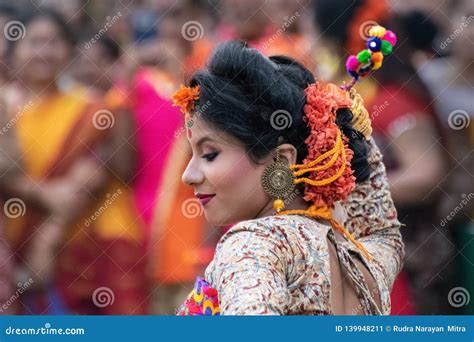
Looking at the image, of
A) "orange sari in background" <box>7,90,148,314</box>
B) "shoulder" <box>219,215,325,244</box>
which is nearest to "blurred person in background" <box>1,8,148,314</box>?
"orange sari in background" <box>7,90,148,314</box>

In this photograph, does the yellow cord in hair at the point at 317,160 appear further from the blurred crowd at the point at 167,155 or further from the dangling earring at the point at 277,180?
the blurred crowd at the point at 167,155

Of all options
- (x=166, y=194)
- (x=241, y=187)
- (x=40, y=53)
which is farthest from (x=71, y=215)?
(x=241, y=187)

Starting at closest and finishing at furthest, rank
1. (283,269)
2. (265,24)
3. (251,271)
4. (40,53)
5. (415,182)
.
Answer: (251,271), (283,269), (415,182), (265,24), (40,53)

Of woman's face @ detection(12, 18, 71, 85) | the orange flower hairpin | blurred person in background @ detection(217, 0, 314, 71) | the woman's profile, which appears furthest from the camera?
woman's face @ detection(12, 18, 71, 85)

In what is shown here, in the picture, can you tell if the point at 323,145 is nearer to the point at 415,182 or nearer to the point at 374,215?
the point at 374,215

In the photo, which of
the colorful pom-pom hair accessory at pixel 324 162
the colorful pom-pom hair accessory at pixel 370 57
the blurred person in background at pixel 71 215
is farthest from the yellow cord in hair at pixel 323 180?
the blurred person in background at pixel 71 215

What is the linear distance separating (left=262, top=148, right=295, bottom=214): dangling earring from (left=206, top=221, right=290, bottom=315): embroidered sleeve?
214 mm

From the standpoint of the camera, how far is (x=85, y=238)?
4496 mm

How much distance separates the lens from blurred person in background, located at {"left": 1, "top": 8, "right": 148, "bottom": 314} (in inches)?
175

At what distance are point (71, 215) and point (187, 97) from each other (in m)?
1.98

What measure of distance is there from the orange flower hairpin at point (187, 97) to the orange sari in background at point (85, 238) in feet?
5.97

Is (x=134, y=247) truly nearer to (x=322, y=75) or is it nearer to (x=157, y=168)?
(x=157, y=168)

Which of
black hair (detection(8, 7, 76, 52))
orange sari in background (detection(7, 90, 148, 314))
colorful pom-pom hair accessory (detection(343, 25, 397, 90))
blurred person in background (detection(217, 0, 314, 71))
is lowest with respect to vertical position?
orange sari in background (detection(7, 90, 148, 314))

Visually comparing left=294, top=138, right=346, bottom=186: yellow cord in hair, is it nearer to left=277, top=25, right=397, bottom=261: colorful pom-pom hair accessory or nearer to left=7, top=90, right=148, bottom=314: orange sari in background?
left=277, top=25, right=397, bottom=261: colorful pom-pom hair accessory
